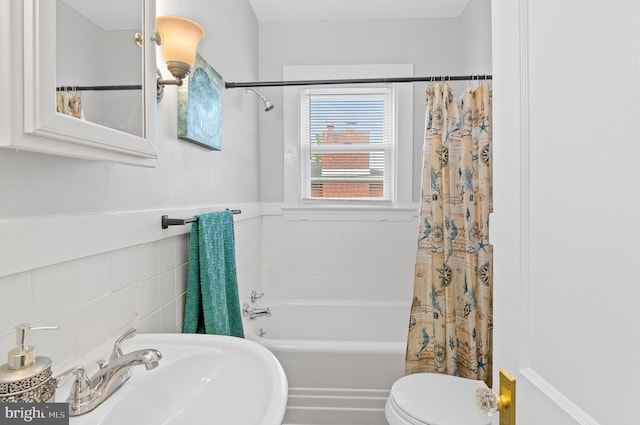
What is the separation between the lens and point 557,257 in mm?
539

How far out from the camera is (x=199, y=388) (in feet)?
2.88

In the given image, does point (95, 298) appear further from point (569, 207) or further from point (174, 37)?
point (569, 207)

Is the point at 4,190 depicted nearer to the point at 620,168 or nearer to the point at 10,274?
the point at 10,274

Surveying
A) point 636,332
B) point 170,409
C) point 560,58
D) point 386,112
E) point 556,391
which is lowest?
point 170,409

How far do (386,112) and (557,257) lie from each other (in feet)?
8.11

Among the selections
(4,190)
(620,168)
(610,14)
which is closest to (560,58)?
(610,14)

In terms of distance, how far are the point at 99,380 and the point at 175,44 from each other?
102cm

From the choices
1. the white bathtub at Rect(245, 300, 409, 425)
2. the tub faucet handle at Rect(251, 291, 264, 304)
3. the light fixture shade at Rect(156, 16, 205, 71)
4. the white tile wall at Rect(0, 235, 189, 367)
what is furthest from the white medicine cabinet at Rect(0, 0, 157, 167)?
the tub faucet handle at Rect(251, 291, 264, 304)

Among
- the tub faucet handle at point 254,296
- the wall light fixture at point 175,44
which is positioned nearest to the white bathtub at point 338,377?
the tub faucet handle at point 254,296

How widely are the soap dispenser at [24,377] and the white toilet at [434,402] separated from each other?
50.4 inches

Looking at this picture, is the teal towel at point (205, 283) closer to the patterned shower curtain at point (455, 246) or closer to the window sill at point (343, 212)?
the patterned shower curtain at point (455, 246)

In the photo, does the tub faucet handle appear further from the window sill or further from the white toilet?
the white toilet

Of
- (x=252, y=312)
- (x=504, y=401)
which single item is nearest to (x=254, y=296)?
(x=252, y=312)

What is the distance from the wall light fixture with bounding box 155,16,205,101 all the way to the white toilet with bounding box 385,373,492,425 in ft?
4.90
